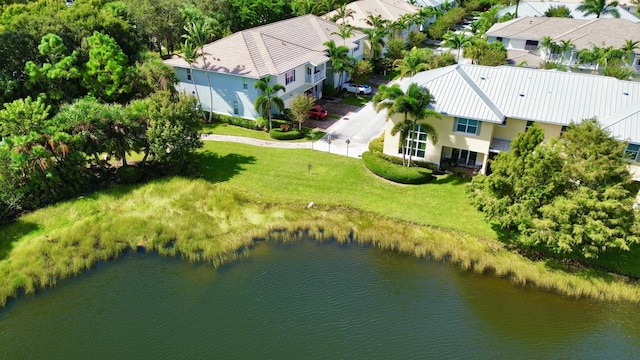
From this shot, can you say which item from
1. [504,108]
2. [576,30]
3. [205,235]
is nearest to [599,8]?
[576,30]

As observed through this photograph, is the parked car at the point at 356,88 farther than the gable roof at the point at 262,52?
Yes

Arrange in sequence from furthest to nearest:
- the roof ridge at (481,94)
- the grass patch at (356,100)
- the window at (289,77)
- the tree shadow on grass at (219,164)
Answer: the grass patch at (356,100) < the window at (289,77) < the tree shadow on grass at (219,164) < the roof ridge at (481,94)

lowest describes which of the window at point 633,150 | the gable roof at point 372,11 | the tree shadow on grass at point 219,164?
the tree shadow on grass at point 219,164

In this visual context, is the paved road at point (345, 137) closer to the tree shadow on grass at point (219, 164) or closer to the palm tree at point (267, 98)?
the palm tree at point (267, 98)

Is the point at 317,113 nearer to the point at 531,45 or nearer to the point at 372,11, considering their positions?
the point at 372,11

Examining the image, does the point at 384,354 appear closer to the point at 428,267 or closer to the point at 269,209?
the point at 428,267

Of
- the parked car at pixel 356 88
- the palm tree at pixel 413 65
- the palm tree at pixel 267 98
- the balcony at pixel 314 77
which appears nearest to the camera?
the palm tree at pixel 267 98

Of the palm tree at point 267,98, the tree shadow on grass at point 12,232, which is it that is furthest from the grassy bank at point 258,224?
the palm tree at point 267,98
